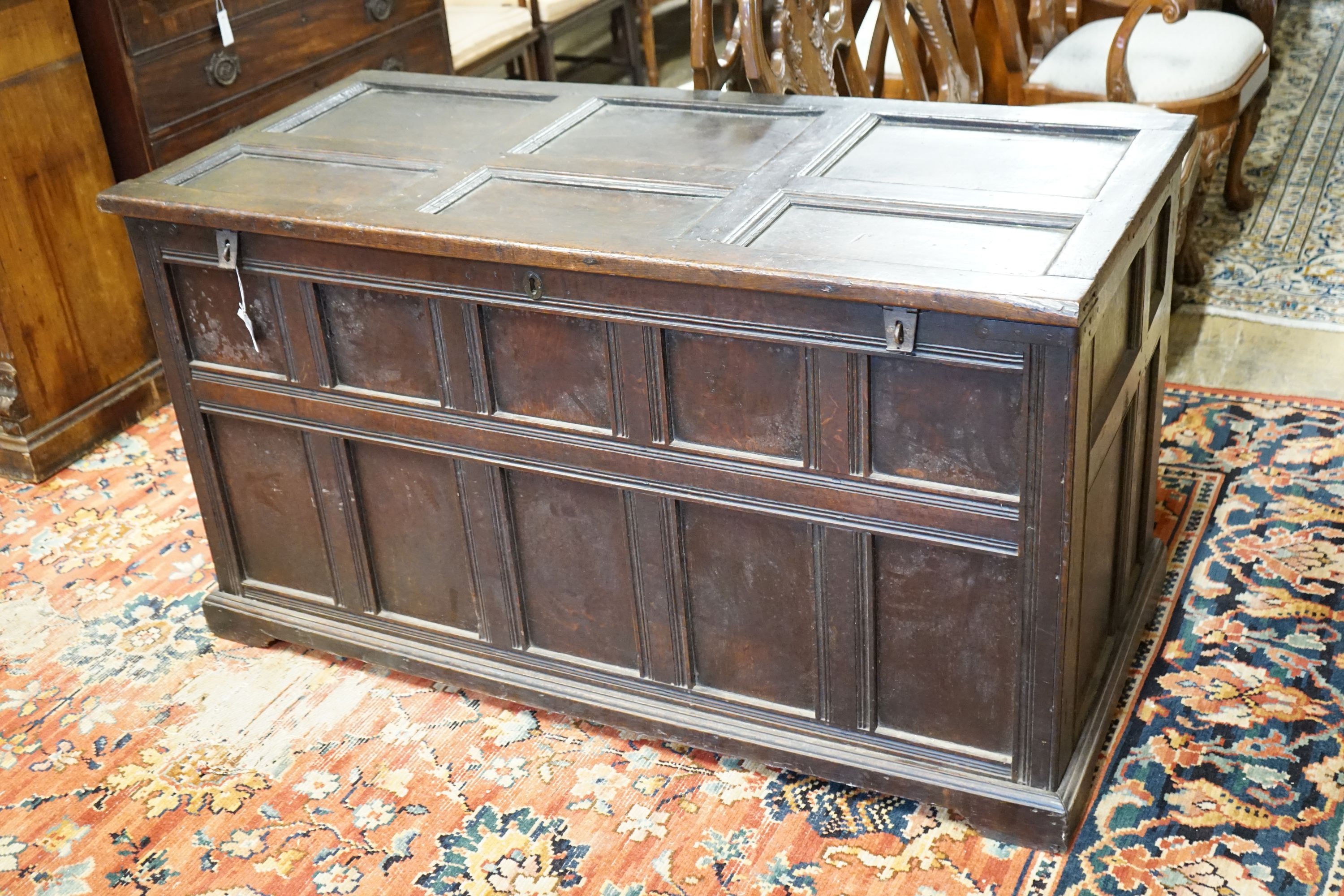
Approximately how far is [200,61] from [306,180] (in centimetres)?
135

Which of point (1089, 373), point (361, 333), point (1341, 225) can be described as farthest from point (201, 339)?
point (1341, 225)

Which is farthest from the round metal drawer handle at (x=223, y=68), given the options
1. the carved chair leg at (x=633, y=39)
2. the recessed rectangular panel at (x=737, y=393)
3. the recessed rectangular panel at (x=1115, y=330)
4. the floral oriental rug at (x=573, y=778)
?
the recessed rectangular panel at (x=1115, y=330)

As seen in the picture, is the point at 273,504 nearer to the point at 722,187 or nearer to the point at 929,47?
the point at 722,187

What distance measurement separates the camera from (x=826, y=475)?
1.98m

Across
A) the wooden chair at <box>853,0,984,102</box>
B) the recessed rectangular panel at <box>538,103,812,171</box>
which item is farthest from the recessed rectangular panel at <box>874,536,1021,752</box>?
the wooden chair at <box>853,0,984,102</box>

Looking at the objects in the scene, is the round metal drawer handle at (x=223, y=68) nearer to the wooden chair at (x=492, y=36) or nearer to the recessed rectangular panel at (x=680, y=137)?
the wooden chair at (x=492, y=36)

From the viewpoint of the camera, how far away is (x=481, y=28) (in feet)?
15.3

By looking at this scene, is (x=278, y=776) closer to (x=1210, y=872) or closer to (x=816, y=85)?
(x=1210, y=872)

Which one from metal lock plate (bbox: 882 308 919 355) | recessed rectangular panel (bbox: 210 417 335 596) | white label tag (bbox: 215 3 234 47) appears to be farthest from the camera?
white label tag (bbox: 215 3 234 47)

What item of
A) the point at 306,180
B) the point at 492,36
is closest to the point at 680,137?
the point at 306,180

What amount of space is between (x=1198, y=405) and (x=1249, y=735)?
1165mm

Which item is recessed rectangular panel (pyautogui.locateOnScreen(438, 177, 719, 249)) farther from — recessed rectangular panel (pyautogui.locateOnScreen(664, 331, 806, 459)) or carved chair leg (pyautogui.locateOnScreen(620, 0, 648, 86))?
carved chair leg (pyautogui.locateOnScreen(620, 0, 648, 86))

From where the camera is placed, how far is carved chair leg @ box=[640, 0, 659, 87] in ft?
18.1

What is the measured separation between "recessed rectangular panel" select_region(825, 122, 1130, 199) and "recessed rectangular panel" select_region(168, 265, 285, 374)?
98 cm
